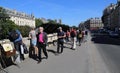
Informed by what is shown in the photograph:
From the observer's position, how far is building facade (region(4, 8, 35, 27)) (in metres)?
152

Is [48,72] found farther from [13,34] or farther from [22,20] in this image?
[22,20]

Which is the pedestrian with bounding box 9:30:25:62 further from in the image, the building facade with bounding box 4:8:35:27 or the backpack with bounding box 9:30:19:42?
the building facade with bounding box 4:8:35:27

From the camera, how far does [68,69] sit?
1332 centimetres

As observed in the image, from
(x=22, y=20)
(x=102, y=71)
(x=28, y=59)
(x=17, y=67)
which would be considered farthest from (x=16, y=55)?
(x=22, y=20)

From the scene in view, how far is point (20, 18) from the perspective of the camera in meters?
165

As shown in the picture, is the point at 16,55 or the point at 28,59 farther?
the point at 28,59

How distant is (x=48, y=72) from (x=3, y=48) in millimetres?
2010

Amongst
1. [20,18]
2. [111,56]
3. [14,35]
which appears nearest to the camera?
[14,35]

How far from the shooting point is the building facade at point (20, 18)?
499ft

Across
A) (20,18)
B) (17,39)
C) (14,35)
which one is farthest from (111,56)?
(20,18)

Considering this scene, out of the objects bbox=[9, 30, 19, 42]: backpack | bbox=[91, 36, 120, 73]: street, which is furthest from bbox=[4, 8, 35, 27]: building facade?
bbox=[9, 30, 19, 42]: backpack

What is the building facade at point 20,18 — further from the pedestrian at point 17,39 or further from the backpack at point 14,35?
the backpack at point 14,35

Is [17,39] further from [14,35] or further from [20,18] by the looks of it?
[20,18]

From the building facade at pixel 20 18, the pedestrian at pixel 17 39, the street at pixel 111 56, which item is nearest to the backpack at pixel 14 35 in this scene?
the pedestrian at pixel 17 39
